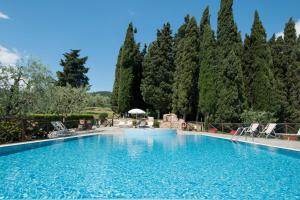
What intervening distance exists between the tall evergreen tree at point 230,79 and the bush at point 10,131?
A: 58.0 ft

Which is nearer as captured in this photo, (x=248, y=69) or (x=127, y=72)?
(x=248, y=69)

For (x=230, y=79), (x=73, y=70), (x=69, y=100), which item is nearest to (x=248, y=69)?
(x=230, y=79)

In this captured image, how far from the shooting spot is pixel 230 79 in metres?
25.3

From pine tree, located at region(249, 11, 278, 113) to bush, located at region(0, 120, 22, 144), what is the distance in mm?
22511

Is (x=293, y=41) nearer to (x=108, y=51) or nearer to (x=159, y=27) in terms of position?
(x=159, y=27)

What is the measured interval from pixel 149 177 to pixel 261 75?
75.6 feet

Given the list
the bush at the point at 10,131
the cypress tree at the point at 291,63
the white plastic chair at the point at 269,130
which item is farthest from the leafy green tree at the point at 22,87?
the cypress tree at the point at 291,63

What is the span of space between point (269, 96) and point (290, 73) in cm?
593

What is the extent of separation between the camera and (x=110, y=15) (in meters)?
24.0

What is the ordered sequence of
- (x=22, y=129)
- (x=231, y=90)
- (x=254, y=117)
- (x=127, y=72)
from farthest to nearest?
(x=127, y=72) → (x=231, y=90) → (x=254, y=117) → (x=22, y=129)

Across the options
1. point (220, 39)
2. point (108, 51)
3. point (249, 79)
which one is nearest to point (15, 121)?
point (220, 39)

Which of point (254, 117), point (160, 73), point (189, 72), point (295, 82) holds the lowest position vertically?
point (254, 117)

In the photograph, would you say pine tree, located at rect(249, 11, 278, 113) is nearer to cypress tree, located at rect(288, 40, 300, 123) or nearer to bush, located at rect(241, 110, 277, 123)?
bush, located at rect(241, 110, 277, 123)

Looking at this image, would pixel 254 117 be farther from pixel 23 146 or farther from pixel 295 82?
pixel 23 146
